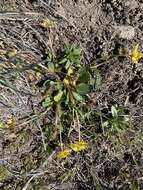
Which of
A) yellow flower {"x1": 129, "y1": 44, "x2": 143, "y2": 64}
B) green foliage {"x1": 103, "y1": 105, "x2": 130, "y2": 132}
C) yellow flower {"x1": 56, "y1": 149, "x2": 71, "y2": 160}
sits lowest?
yellow flower {"x1": 56, "y1": 149, "x2": 71, "y2": 160}

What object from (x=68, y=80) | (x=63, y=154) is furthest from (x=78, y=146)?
(x=68, y=80)

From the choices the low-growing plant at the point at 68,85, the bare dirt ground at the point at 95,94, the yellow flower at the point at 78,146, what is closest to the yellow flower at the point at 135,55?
the bare dirt ground at the point at 95,94

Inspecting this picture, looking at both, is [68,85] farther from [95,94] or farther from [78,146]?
[78,146]

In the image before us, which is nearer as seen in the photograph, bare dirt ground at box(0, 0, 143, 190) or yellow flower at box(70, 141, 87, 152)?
yellow flower at box(70, 141, 87, 152)

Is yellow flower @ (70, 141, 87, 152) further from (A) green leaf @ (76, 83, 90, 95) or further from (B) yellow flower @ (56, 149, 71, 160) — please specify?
(A) green leaf @ (76, 83, 90, 95)

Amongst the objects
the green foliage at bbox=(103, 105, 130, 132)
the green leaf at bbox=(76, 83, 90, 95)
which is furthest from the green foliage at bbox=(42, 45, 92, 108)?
the green foliage at bbox=(103, 105, 130, 132)

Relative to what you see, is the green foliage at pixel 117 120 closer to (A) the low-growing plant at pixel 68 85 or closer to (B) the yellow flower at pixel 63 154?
(A) the low-growing plant at pixel 68 85

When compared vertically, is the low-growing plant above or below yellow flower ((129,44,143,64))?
below
